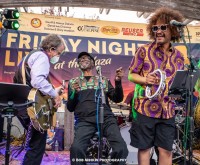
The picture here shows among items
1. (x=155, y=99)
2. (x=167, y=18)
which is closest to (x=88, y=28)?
(x=167, y=18)

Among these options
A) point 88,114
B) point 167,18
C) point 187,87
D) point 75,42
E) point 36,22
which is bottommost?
point 88,114

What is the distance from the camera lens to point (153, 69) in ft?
10.1

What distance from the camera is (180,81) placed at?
3033mm

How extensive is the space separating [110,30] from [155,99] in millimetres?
5832

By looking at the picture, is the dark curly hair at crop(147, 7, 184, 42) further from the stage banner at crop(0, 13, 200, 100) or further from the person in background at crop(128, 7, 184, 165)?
the stage banner at crop(0, 13, 200, 100)

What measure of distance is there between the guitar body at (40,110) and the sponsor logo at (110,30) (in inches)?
Result: 190

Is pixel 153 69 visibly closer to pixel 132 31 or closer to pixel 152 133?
pixel 152 133

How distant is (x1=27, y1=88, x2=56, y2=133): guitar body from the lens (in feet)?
12.3

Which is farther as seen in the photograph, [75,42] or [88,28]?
[88,28]

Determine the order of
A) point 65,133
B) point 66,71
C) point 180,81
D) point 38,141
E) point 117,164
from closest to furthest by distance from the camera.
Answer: point 180,81
point 117,164
point 38,141
point 65,133
point 66,71

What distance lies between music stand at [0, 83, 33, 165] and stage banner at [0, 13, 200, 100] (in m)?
4.44

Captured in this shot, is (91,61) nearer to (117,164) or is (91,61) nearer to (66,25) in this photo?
(117,164)

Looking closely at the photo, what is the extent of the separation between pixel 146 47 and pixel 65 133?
A: 14.4 feet

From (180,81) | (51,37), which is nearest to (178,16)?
(180,81)
